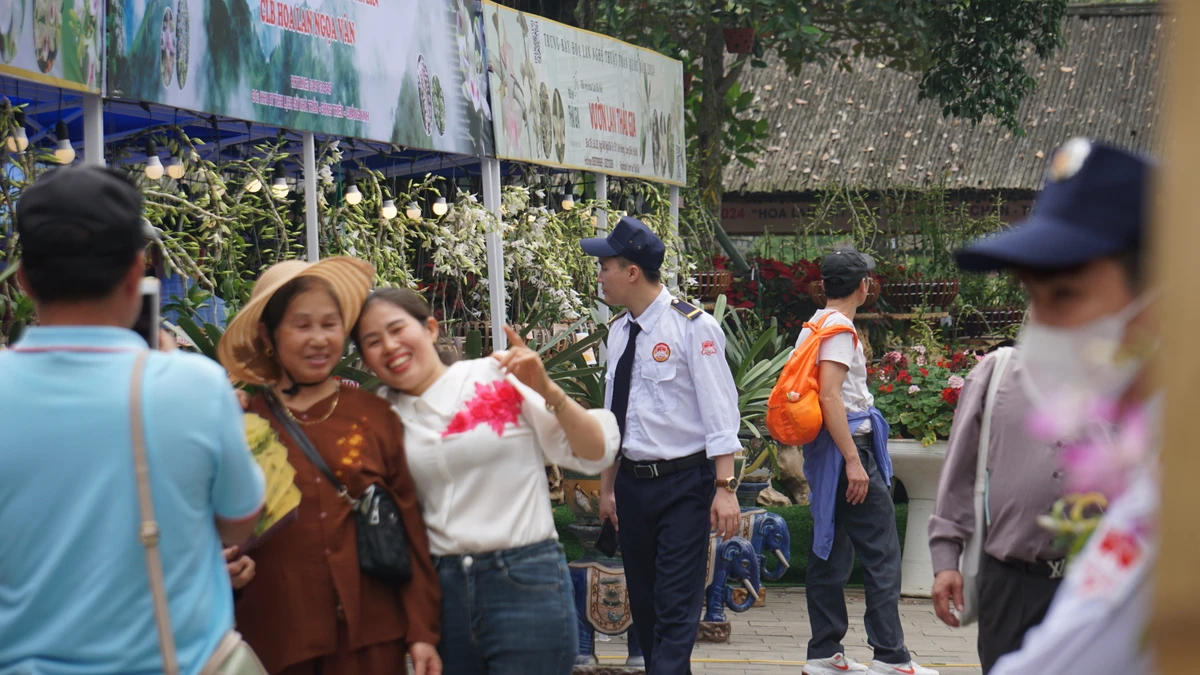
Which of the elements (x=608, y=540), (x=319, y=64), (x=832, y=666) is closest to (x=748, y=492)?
(x=832, y=666)

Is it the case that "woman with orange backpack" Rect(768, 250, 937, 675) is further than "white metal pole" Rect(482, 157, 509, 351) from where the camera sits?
No

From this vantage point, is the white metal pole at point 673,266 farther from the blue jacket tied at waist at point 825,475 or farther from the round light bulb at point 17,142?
the round light bulb at point 17,142

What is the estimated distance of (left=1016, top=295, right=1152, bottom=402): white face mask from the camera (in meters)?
1.38

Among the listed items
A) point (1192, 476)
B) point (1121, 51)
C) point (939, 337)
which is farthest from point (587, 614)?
point (1121, 51)

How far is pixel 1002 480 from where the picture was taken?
10.6ft

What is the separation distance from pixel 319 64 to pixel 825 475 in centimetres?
332

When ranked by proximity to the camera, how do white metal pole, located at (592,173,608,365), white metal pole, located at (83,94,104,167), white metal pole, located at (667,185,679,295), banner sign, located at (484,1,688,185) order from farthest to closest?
white metal pole, located at (667,185,679,295) < white metal pole, located at (592,173,608,365) < banner sign, located at (484,1,688,185) < white metal pole, located at (83,94,104,167)

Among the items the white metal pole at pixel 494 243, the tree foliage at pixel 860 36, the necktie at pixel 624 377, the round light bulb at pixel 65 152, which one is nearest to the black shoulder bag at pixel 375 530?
the necktie at pixel 624 377

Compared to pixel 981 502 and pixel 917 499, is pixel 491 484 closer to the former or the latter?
pixel 981 502

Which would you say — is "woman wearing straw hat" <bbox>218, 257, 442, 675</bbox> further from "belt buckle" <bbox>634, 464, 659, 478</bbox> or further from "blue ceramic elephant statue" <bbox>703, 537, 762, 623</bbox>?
"blue ceramic elephant statue" <bbox>703, 537, 762, 623</bbox>

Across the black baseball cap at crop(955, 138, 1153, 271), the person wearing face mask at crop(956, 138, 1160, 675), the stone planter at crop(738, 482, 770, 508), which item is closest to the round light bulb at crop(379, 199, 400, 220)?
the stone planter at crop(738, 482, 770, 508)

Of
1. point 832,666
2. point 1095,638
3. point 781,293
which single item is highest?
point 781,293

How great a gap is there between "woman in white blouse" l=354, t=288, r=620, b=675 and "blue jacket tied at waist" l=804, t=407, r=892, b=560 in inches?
112

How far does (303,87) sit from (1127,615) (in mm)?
6007
